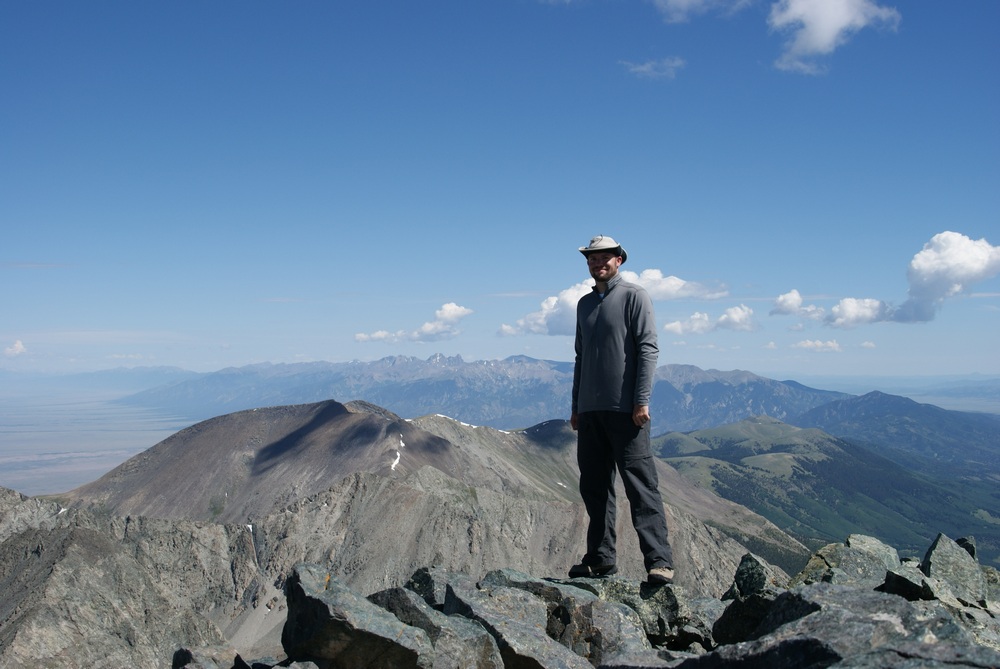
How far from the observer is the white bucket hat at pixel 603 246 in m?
9.99

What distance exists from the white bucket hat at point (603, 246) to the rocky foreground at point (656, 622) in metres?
4.66

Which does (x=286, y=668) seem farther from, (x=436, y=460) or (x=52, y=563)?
(x=436, y=460)

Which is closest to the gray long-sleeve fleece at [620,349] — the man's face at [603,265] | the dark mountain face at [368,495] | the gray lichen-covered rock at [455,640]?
the man's face at [603,265]

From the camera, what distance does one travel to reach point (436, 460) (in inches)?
5659

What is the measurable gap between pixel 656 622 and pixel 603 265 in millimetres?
4838

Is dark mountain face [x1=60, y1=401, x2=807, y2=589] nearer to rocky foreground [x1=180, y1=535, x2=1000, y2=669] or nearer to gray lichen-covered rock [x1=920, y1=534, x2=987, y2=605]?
gray lichen-covered rock [x1=920, y1=534, x2=987, y2=605]

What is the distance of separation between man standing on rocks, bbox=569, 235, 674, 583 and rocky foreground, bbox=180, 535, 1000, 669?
99 cm

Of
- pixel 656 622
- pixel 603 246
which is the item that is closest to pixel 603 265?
pixel 603 246

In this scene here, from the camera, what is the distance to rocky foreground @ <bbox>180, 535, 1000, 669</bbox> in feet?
18.8

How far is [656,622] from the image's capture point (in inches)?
372

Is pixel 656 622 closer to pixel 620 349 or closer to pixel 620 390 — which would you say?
pixel 620 390

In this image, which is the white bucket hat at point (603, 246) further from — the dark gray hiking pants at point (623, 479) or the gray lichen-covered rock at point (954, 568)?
the gray lichen-covered rock at point (954, 568)

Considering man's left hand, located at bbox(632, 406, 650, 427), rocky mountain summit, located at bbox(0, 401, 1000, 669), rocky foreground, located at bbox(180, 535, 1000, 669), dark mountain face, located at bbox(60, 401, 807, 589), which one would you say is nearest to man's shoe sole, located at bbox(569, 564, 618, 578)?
rocky foreground, located at bbox(180, 535, 1000, 669)

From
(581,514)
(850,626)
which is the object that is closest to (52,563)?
(581,514)
